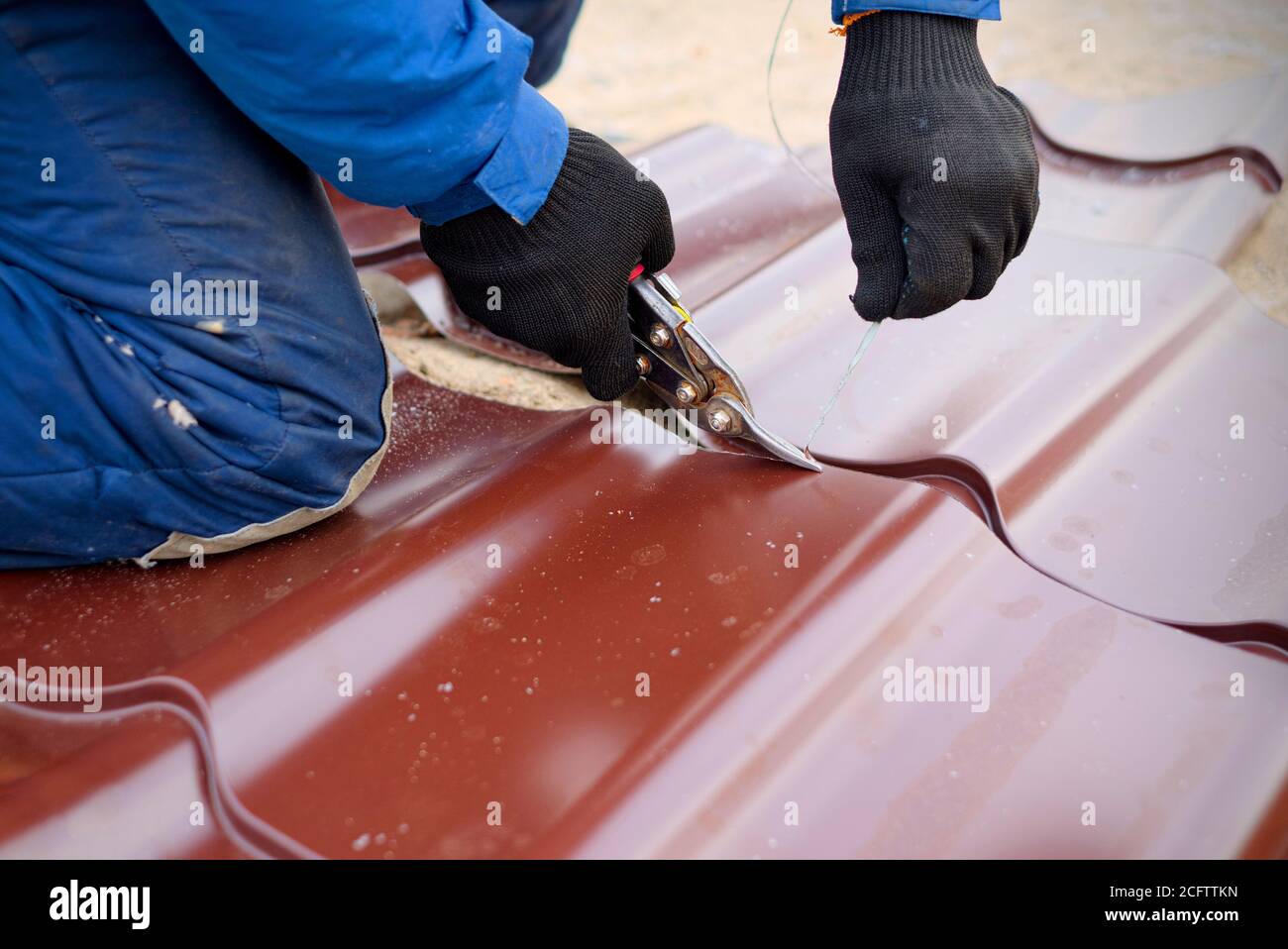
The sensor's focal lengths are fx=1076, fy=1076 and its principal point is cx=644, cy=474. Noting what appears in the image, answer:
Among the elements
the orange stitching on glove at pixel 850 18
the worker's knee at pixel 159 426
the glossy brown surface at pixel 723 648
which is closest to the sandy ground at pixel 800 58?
the orange stitching on glove at pixel 850 18

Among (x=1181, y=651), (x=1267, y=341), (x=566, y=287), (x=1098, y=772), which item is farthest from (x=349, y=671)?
(x=1267, y=341)

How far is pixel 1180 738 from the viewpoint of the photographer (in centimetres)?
105

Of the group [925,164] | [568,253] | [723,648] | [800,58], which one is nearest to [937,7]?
[925,164]

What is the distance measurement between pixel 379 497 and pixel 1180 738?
1002mm

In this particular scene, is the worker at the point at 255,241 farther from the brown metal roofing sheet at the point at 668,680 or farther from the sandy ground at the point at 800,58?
the sandy ground at the point at 800,58

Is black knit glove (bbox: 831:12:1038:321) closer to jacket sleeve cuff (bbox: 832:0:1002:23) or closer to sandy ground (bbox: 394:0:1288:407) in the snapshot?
jacket sleeve cuff (bbox: 832:0:1002:23)

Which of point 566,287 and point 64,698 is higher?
Answer: point 566,287

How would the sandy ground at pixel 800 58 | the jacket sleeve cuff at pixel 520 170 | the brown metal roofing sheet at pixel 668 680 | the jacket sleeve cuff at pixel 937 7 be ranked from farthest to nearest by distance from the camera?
the sandy ground at pixel 800 58 → the jacket sleeve cuff at pixel 937 7 → the jacket sleeve cuff at pixel 520 170 → the brown metal roofing sheet at pixel 668 680

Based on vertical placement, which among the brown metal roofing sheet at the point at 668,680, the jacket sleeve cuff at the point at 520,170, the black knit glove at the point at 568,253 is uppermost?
the jacket sleeve cuff at the point at 520,170

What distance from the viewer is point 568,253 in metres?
1.24

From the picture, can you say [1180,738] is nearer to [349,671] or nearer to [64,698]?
[349,671]

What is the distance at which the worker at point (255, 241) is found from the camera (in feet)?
3.97

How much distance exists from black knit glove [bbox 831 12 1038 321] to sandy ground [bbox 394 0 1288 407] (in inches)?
76.4

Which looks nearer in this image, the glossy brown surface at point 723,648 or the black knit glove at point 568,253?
the glossy brown surface at point 723,648
